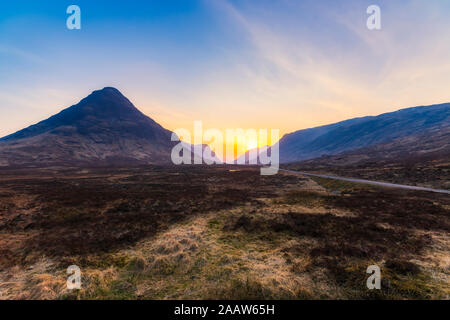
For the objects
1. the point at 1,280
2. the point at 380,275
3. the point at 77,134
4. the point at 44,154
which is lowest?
the point at 1,280

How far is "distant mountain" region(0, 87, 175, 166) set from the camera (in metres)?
110

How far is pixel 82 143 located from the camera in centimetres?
14238

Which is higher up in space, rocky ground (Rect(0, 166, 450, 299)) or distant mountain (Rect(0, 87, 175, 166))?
distant mountain (Rect(0, 87, 175, 166))

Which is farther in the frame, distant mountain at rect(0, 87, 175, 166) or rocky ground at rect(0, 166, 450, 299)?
distant mountain at rect(0, 87, 175, 166)

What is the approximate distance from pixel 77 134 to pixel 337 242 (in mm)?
190577

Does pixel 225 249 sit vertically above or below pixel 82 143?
below

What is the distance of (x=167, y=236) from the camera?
522 inches

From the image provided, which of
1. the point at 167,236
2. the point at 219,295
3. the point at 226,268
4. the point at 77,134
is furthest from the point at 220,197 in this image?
the point at 77,134

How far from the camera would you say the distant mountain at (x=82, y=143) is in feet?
362

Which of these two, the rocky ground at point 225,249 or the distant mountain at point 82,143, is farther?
the distant mountain at point 82,143

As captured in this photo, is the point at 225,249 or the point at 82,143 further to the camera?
the point at 82,143

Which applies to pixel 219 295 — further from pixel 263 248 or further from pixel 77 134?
pixel 77 134

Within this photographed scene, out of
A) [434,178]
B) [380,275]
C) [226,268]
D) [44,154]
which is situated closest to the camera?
[380,275]

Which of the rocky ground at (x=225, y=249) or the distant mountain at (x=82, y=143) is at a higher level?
the distant mountain at (x=82, y=143)
